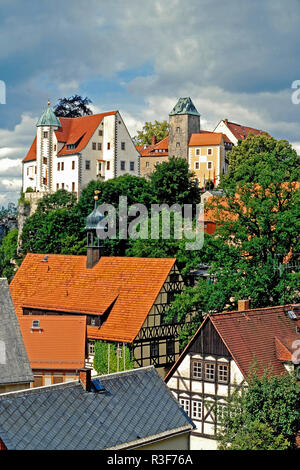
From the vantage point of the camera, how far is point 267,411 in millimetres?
25844

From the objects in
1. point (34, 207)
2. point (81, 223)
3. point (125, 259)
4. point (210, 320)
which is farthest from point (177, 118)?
point (210, 320)

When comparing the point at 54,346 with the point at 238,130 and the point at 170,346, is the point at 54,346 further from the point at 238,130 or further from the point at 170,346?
the point at 238,130

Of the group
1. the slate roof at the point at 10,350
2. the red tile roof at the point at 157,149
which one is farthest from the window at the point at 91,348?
the red tile roof at the point at 157,149

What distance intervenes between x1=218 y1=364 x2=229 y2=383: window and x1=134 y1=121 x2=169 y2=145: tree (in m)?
76.0

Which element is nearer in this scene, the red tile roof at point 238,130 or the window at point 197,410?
the window at point 197,410

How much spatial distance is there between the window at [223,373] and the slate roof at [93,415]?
5.65m

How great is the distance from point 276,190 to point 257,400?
15925mm

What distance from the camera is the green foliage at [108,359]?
36.2m

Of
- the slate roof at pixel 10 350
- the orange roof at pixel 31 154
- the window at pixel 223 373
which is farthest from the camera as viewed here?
the orange roof at pixel 31 154

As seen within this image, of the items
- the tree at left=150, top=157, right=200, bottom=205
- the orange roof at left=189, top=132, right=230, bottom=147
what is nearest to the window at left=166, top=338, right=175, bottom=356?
the tree at left=150, top=157, right=200, bottom=205

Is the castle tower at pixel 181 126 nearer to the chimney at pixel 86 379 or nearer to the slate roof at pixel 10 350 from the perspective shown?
the slate roof at pixel 10 350

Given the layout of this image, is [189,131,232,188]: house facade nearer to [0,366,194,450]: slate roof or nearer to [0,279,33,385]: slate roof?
[0,279,33,385]: slate roof

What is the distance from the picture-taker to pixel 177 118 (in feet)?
316

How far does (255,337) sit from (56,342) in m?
9.82
